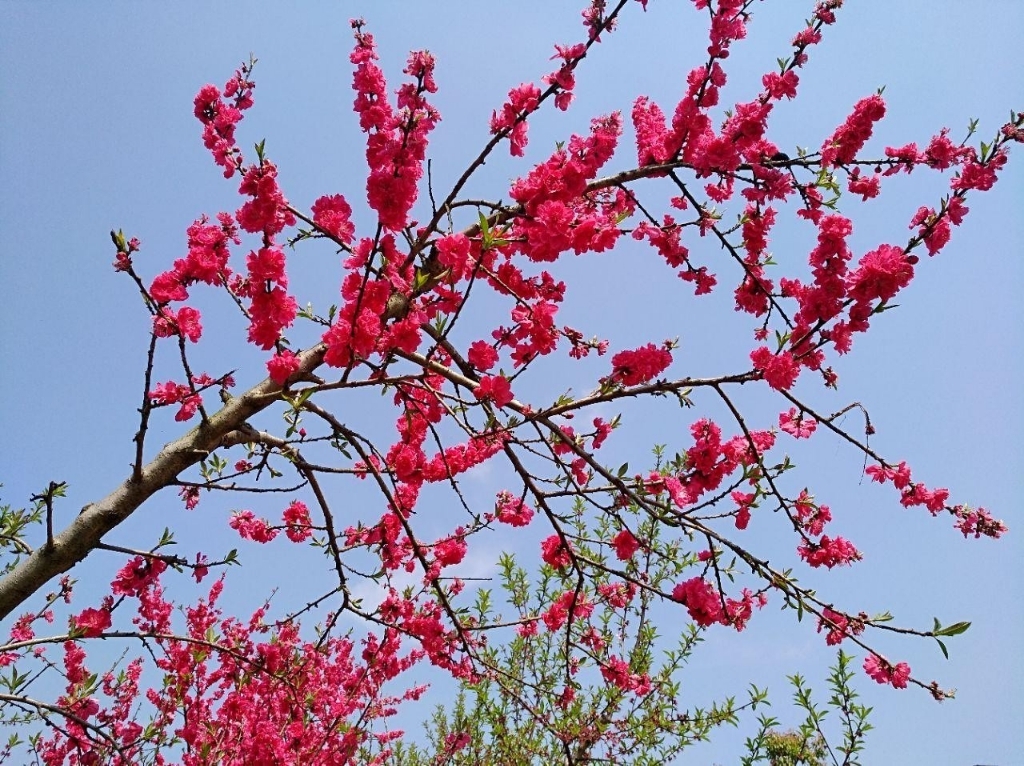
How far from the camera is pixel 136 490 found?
318cm

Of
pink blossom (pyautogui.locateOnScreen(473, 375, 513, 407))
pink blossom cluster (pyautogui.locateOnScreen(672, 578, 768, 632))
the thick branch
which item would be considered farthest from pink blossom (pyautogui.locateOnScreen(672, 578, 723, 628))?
the thick branch

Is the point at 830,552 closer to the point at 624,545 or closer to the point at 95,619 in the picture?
the point at 624,545

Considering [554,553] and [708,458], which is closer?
[708,458]

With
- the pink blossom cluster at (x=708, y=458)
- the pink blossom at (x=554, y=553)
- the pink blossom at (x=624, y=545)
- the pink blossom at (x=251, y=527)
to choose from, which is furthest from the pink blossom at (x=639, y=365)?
the pink blossom at (x=251, y=527)

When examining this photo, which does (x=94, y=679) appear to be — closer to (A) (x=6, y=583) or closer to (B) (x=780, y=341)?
(A) (x=6, y=583)

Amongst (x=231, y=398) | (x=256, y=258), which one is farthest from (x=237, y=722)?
(x=256, y=258)

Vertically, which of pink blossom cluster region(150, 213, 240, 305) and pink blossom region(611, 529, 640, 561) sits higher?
pink blossom cluster region(150, 213, 240, 305)

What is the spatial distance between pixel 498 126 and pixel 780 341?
6.11 feet

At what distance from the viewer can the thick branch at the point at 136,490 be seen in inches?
121

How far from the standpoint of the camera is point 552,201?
3.31 metres

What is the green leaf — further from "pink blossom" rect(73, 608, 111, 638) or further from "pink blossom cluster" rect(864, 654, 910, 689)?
"pink blossom" rect(73, 608, 111, 638)

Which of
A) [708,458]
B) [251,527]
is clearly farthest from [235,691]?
[708,458]

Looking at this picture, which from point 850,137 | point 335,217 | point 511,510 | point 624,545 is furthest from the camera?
point 511,510

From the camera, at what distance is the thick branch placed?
3.07m
